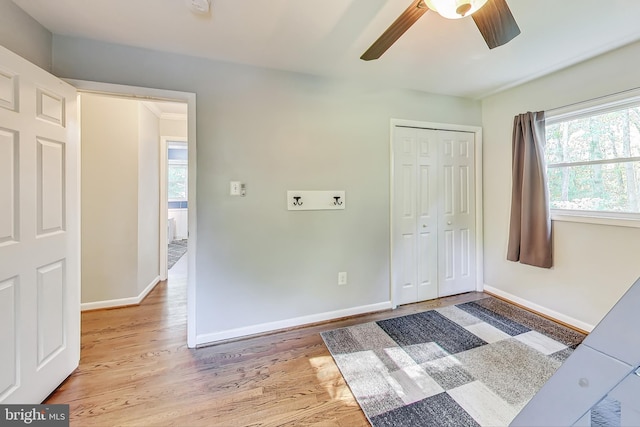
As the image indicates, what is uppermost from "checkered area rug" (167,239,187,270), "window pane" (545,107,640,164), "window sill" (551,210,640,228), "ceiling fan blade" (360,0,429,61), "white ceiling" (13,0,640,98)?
"white ceiling" (13,0,640,98)

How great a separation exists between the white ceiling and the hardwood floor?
7.60ft

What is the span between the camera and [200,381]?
171 centimetres

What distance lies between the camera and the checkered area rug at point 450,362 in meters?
1.46

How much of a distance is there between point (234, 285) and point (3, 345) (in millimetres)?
1250

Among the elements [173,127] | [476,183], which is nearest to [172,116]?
[173,127]

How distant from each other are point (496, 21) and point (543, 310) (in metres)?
2.67

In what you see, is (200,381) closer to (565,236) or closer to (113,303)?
(113,303)

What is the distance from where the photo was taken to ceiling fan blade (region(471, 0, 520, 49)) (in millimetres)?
1191

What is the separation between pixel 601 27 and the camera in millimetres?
1743

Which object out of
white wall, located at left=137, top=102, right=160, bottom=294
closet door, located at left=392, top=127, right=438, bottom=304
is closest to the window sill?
closet door, located at left=392, top=127, right=438, bottom=304

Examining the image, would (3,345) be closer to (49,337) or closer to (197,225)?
(49,337)

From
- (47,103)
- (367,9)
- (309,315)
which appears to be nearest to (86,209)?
(47,103)

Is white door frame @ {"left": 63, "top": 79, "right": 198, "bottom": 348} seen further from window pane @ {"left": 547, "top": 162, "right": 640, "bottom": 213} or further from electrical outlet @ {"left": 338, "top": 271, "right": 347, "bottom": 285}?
window pane @ {"left": 547, "top": 162, "right": 640, "bottom": 213}

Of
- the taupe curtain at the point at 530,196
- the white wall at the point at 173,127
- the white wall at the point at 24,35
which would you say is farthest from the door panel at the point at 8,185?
the taupe curtain at the point at 530,196
